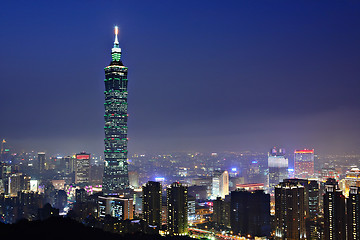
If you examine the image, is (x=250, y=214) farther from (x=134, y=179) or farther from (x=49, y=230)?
(x=134, y=179)

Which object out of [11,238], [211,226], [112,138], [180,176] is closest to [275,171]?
[180,176]

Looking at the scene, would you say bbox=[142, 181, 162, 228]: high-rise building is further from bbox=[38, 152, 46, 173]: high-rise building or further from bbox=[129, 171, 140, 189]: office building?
bbox=[38, 152, 46, 173]: high-rise building

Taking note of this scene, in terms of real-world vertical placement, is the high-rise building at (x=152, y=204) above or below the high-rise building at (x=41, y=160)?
below

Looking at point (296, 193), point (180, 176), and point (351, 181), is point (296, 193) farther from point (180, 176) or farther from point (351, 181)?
point (180, 176)

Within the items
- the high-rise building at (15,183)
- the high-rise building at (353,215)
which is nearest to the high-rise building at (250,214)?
the high-rise building at (353,215)

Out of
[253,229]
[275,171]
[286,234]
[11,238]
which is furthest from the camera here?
[275,171]

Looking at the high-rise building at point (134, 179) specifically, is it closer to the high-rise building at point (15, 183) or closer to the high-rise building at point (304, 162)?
the high-rise building at point (15, 183)

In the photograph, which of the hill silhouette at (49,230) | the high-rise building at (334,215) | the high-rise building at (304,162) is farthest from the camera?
the high-rise building at (304,162)

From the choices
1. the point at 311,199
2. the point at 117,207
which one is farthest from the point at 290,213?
the point at 117,207
